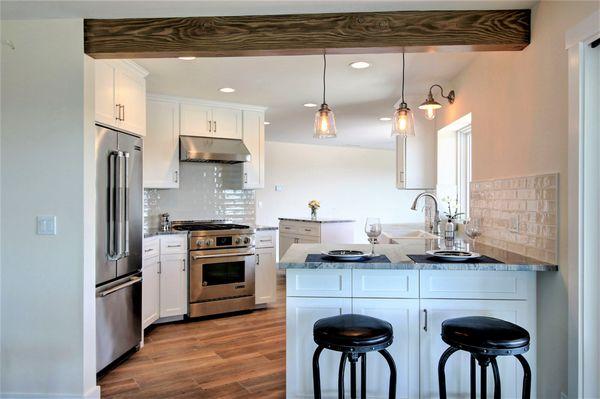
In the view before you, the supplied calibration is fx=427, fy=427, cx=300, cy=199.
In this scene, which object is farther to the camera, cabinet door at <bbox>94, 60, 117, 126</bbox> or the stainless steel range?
the stainless steel range

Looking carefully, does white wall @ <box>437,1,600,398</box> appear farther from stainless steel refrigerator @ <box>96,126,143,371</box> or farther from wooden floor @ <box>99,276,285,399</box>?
stainless steel refrigerator @ <box>96,126,143,371</box>

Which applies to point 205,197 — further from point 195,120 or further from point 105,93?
point 105,93

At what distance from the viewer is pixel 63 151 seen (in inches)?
98.0

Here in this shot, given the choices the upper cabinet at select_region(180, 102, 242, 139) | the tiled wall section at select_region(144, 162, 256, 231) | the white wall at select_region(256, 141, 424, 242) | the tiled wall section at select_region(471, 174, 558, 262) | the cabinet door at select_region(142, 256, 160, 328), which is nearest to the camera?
the tiled wall section at select_region(471, 174, 558, 262)

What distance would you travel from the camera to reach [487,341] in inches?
71.7

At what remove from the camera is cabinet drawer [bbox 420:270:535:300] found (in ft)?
7.52

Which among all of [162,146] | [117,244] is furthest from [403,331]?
[162,146]

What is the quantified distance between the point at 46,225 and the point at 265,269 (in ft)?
8.37

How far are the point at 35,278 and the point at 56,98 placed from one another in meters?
1.06

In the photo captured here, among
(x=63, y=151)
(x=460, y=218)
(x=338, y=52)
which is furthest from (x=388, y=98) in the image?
(x=63, y=151)

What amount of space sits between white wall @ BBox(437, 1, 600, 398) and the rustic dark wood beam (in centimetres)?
20

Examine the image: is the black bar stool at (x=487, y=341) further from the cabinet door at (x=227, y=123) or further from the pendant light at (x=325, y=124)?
the cabinet door at (x=227, y=123)

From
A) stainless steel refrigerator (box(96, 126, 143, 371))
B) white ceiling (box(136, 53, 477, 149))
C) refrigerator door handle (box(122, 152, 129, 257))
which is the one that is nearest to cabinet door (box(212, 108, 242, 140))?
white ceiling (box(136, 53, 477, 149))

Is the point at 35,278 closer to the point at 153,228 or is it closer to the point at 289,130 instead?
the point at 153,228
